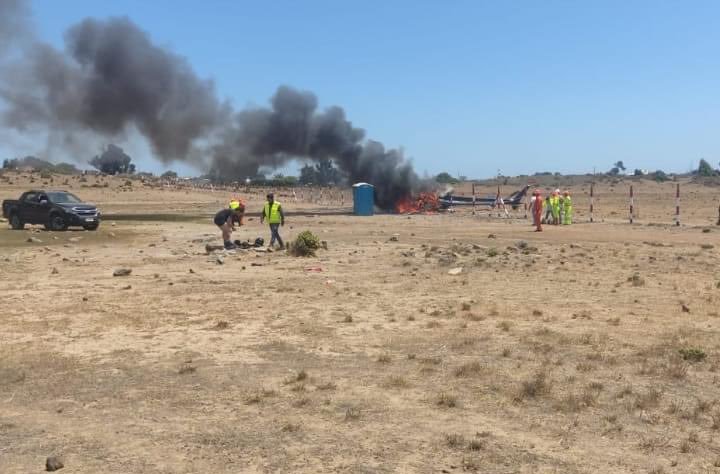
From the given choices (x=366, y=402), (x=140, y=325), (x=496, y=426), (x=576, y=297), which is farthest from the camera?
(x=576, y=297)

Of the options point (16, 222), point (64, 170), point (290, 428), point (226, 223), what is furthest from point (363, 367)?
point (64, 170)

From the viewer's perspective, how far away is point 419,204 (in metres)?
44.7

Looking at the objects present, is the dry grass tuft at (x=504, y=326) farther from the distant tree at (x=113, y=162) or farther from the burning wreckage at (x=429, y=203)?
the distant tree at (x=113, y=162)

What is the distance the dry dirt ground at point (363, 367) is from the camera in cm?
569

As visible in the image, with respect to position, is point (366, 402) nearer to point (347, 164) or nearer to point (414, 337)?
point (414, 337)

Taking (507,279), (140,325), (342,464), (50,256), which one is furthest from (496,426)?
(50,256)

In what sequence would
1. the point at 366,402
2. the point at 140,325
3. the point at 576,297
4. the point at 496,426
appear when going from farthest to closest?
the point at 576,297
the point at 140,325
the point at 366,402
the point at 496,426

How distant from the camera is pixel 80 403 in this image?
6984 millimetres

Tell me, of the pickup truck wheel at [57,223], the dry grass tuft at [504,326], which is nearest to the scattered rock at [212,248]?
the pickup truck wheel at [57,223]

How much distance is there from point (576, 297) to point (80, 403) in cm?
860

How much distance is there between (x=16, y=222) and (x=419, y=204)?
22.4m

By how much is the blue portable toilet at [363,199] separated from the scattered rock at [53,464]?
1430 inches

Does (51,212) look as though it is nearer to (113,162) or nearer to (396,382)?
(396,382)

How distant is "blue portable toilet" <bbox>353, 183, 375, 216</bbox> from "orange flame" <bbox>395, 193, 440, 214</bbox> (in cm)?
311
